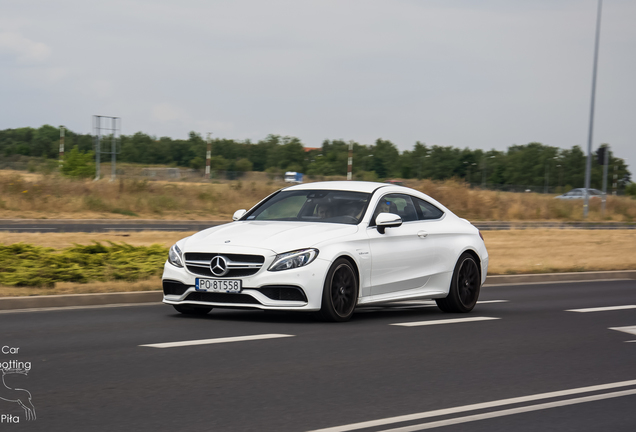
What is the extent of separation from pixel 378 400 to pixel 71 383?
6.96ft

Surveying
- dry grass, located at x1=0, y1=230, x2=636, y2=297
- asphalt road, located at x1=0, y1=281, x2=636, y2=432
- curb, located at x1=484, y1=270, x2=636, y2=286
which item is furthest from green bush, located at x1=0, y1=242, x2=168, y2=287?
curb, located at x1=484, y1=270, x2=636, y2=286

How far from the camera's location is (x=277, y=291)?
8891 millimetres

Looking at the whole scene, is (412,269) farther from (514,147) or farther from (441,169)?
(514,147)

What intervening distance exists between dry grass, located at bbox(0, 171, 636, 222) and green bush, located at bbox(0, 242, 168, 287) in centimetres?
2054

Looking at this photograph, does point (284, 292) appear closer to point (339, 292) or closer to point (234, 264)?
point (234, 264)

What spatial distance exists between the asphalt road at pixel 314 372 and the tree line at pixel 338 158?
104 meters

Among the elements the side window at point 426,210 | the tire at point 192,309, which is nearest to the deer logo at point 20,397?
the tire at point 192,309

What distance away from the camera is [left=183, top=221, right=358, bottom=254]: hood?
895 centimetres

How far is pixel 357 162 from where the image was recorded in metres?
121

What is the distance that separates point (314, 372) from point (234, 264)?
2.43 m

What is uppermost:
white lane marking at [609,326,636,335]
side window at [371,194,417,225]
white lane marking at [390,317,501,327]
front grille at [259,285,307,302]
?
side window at [371,194,417,225]

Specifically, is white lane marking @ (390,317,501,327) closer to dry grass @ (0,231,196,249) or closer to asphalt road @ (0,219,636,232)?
dry grass @ (0,231,196,249)

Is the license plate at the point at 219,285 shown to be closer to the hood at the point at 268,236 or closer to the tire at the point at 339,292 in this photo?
the hood at the point at 268,236

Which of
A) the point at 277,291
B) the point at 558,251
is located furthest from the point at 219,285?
the point at 558,251
